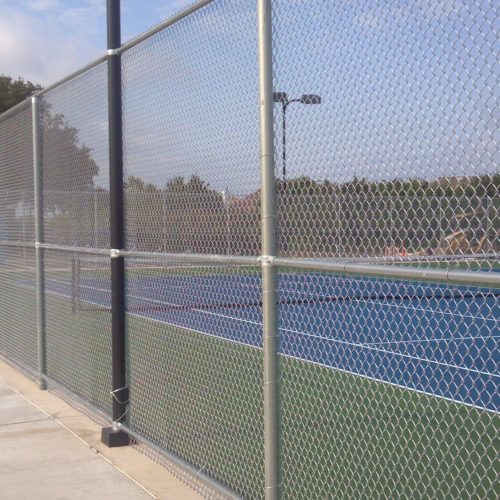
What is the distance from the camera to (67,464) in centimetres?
635

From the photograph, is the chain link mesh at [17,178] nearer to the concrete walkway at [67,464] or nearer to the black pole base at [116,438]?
the concrete walkway at [67,464]

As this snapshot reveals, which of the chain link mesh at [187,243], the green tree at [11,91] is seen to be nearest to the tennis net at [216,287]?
the chain link mesh at [187,243]

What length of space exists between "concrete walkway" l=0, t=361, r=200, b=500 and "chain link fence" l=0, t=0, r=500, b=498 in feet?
0.66

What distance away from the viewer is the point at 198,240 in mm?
5531

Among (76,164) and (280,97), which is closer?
(280,97)

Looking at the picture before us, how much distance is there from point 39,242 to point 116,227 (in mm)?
2500

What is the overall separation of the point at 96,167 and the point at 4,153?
4.04 metres

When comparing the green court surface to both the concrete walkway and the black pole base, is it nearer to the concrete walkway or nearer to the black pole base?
the black pole base

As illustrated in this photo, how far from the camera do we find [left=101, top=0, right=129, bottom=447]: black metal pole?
22.0 feet

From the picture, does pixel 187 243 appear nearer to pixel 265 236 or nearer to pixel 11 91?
pixel 265 236

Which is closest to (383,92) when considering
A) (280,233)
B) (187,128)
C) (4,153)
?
(280,233)

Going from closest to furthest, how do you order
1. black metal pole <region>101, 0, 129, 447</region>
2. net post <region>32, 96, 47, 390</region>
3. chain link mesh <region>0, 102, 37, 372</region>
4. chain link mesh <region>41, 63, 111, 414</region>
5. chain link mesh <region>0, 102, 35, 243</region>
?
1. black metal pole <region>101, 0, 129, 447</region>
2. chain link mesh <region>41, 63, 111, 414</region>
3. net post <region>32, 96, 47, 390</region>
4. chain link mesh <region>0, 102, 35, 243</region>
5. chain link mesh <region>0, 102, 37, 372</region>

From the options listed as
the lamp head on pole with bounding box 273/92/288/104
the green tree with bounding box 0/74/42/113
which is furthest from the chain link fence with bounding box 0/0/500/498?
the green tree with bounding box 0/74/42/113

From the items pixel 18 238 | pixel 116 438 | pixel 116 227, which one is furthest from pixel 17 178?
pixel 116 438
